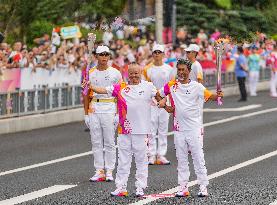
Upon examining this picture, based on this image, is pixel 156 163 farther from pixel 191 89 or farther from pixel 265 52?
pixel 265 52

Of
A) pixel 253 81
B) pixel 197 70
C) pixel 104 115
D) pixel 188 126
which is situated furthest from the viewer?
pixel 253 81

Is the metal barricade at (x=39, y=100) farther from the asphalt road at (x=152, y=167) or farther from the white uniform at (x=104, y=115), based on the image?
the white uniform at (x=104, y=115)

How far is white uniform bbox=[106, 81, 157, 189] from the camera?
52.8ft

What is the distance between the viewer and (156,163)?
67.3 ft

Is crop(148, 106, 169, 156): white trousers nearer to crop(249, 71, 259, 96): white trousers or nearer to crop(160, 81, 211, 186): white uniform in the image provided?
crop(160, 81, 211, 186): white uniform

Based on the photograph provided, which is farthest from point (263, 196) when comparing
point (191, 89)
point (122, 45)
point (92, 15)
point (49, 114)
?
point (92, 15)

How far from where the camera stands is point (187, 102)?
52.2 ft

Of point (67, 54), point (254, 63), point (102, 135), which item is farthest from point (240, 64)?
point (102, 135)

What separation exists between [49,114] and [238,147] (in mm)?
Result: 7199

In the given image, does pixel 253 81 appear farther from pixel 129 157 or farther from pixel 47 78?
pixel 129 157

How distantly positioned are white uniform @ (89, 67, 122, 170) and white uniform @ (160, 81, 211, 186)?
2003mm

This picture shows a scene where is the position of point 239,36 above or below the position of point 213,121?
above

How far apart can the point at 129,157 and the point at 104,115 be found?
1664 mm

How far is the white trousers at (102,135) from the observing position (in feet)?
58.1
